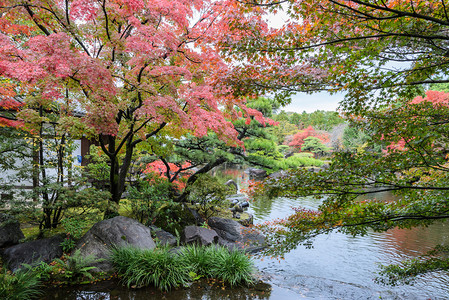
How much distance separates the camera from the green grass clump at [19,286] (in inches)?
129

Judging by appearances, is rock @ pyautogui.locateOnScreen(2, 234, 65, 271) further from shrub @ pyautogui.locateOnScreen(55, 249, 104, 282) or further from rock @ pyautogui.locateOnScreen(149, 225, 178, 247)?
rock @ pyautogui.locateOnScreen(149, 225, 178, 247)

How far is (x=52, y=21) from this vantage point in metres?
5.03

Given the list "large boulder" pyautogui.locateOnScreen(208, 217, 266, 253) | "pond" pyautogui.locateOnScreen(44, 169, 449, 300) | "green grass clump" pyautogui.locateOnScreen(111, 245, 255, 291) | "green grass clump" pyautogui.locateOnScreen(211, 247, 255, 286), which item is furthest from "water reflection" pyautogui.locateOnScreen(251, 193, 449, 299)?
"green grass clump" pyautogui.locateOnScreen(111, 245, 255, 291)

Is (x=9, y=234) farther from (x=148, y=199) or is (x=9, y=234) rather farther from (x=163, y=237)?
(x=163, y=237)

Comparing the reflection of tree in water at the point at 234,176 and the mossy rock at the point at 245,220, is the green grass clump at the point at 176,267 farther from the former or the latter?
the reflection of tree in water at the point at 234,176

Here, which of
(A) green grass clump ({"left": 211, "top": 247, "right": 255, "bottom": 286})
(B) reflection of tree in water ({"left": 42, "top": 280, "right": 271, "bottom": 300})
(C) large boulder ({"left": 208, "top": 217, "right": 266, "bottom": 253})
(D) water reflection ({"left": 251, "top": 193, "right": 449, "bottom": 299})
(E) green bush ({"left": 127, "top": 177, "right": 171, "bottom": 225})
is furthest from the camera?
(C) large boulder ({"left": 208, "top": 217, "right": 266, "bottom": 253})

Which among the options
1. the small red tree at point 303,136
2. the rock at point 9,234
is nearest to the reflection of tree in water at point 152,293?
the rock at point 9,234

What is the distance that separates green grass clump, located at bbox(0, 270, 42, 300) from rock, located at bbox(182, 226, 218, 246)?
292 centimetres

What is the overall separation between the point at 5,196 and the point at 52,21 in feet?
12.1

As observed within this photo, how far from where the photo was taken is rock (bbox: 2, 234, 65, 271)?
425 cm

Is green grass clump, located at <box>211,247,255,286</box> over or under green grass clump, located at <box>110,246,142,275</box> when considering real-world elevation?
under

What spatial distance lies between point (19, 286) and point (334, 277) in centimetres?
616

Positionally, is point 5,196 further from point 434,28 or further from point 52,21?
point 434,28

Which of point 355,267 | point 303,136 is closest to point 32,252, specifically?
point 355,267
